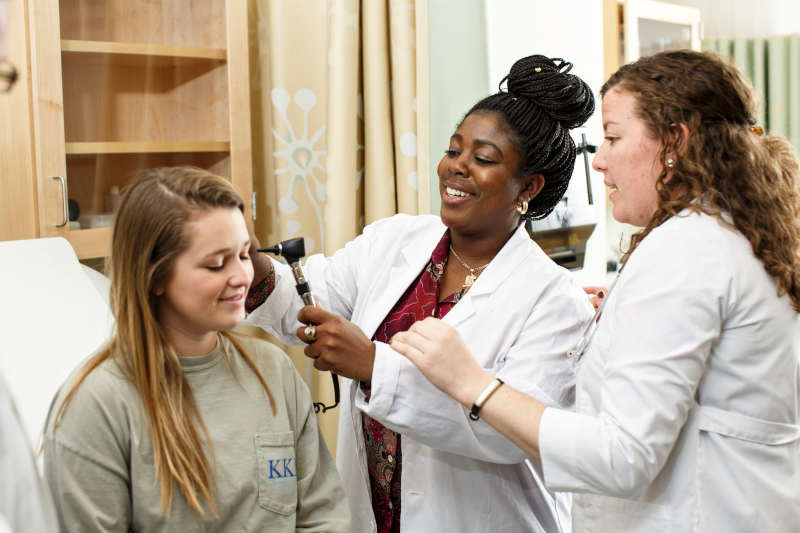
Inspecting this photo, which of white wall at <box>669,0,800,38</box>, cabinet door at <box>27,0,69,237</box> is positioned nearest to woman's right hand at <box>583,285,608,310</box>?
cabinet door at <box>27,0,69,237</box>

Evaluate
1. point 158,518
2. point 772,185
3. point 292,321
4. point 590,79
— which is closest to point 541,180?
point 772,185

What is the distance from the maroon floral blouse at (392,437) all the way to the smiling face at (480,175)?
0.51 feet

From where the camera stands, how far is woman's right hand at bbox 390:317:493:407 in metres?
1.16

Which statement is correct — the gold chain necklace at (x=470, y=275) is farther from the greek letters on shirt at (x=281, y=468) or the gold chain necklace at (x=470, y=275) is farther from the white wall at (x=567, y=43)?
the white wall at (x=567, y=43)

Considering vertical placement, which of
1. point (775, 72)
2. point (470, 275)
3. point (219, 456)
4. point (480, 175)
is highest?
point (775, 72)

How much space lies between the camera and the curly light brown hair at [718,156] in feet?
3.46

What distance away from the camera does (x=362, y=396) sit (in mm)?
1340

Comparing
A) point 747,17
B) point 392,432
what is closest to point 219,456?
point 392,432

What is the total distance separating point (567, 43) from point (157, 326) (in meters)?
2.04

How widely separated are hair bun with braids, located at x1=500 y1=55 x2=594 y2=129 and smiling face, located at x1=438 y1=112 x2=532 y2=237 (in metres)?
0.09

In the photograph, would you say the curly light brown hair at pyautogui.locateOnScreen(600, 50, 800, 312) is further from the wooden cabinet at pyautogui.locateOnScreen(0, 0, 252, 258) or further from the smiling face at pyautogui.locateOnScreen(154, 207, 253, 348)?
the wooden cabinet at pyautogui.locateOnScreen(0, 0, 252, 258)

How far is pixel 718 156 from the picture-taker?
1.08m

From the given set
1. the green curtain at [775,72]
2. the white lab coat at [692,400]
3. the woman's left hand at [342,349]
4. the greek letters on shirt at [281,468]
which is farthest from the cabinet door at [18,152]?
the green curtain at [775,72]

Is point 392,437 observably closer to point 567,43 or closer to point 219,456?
point 219,456
